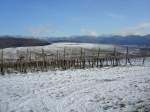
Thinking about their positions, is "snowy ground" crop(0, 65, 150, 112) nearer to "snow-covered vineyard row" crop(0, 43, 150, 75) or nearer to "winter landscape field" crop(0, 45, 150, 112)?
"winter landscape field" crop(0, 45, 150, 112)

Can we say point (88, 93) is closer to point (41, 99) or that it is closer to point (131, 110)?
point (41, 99)

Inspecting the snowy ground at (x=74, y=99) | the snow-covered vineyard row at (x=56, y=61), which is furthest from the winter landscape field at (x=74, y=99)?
the snow-covered vineyard row at (x=56, y=61)

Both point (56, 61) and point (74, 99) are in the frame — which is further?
point (56, 61)

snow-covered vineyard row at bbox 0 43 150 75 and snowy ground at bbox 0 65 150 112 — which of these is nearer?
snowy ground at bbox 0 65 150 112

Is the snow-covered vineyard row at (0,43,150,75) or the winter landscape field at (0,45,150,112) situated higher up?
the winter landscape field at (0,45,150,112)

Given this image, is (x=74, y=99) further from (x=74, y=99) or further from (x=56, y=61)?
(x=56, y=61)

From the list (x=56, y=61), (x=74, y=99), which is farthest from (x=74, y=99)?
(x=56, y=61)

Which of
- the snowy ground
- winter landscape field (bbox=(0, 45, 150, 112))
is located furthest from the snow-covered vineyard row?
winter landscape field (bbox=(0, 45, 150, 112))

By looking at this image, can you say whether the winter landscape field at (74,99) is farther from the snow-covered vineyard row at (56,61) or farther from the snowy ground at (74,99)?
the snow-covered vineyard row at (56,61)

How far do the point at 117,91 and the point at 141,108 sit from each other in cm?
469

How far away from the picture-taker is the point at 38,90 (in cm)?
1881

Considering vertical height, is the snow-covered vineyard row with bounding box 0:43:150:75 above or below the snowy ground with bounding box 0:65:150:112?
below

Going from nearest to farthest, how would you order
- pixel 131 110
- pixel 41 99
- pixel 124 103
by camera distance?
pixel 131 110
pixel 124 103
pixel 41 99

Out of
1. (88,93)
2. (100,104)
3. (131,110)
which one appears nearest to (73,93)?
(88,93)
